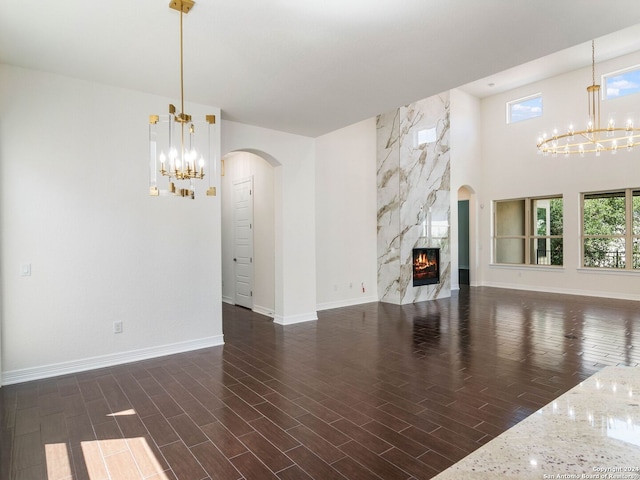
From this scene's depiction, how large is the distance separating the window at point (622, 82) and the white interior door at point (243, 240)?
322 inches

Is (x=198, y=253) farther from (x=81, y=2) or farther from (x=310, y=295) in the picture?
(x=81, y=2)

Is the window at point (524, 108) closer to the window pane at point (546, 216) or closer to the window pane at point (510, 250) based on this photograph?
the window pane at point (546, 216)

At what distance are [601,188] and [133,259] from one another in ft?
31.2

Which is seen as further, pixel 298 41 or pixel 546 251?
pixel 546 251

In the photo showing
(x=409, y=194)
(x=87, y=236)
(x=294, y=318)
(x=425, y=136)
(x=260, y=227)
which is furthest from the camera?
(x=425, y=136)

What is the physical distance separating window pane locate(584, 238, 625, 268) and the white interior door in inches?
307

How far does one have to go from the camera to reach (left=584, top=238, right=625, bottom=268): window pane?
8.25 metres

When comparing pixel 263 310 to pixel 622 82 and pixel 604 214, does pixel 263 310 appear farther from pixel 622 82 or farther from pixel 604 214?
pixel 622 82

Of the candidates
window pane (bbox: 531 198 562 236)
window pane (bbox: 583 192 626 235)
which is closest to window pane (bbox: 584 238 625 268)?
window pane (bbox: 583 192 626 235)

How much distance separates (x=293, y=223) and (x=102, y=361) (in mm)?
3242

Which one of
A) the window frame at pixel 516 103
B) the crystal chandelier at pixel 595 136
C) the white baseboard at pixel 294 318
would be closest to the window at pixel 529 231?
the crystal chandelier at pixel 595 136

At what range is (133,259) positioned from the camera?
4.25 meters

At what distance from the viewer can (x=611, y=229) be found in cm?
836

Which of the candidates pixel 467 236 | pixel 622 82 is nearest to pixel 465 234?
pixel 467 236
